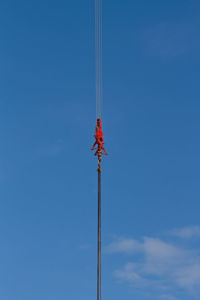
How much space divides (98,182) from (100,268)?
938 cm

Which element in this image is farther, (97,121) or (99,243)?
(97,121)

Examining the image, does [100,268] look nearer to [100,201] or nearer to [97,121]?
[100,201]

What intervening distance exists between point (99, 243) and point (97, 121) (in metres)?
14.4

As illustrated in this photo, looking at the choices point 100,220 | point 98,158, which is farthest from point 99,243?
point 98,158

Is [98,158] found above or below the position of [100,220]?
above

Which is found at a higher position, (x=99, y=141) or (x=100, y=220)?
(x=99, y=141)

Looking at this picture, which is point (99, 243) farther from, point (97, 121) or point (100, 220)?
point (97, 121)

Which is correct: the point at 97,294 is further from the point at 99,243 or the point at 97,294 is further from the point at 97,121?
the point at 97,121

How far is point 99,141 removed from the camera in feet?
254

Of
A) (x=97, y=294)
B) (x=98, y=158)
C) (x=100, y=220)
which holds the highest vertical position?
(x=98, y=158)

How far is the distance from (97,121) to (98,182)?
7.89m

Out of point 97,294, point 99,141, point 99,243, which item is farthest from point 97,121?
point 97,294

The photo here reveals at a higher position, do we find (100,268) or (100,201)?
(100,201)

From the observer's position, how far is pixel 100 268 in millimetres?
74750
